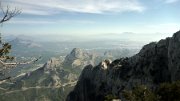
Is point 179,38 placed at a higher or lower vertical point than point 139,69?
higher

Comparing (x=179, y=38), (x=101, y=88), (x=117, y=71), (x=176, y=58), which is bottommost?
(x=101, y=88)

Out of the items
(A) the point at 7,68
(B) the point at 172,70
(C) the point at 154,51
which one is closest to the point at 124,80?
(C) the point at 154,51

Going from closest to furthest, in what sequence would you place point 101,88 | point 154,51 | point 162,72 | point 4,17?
point 4,17 → point 162,72 → point 154,51 → point 101,88

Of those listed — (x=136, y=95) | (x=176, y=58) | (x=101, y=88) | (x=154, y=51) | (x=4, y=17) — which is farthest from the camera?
(x=101, y=88)

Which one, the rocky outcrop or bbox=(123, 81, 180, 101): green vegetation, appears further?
the rocky outcrop

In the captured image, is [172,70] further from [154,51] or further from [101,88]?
[101,88]

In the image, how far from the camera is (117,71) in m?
182

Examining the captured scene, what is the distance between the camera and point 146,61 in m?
160

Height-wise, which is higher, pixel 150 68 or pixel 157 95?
pixel 150 68

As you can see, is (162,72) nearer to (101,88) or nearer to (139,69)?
(139,69)

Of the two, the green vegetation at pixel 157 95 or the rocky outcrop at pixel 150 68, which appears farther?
the rocky outcrop at pixel 150 68

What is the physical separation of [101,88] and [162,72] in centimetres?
6151

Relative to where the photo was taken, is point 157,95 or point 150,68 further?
point 150,68

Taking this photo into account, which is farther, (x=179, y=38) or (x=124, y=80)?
(x=124, y=80)
